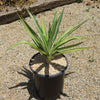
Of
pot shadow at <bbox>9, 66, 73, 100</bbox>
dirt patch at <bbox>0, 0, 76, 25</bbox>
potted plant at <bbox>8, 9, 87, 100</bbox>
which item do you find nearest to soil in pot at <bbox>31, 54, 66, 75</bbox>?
potted plant at <bbox>8, 9, 87, 100</bbox>

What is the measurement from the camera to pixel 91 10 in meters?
4.78

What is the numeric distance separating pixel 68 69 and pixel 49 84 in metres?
0.87

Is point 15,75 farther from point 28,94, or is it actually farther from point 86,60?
point 86,60

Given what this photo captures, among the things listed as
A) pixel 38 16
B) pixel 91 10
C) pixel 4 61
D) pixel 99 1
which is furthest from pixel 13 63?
pixel 99 1

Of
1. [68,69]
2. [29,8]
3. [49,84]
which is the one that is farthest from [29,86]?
[29,8]

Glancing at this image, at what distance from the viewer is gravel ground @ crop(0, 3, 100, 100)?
2643 millimetres

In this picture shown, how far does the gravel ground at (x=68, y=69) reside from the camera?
2.64 meters

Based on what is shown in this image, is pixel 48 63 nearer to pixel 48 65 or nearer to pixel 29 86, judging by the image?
pixel 48 65

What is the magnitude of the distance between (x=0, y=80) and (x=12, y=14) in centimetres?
196

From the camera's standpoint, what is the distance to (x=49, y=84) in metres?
2.26

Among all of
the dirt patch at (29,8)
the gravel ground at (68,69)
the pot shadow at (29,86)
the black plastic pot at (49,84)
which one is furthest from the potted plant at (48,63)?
the dirt patch at (29,8)

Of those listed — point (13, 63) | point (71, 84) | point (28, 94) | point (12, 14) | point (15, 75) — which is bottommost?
point (71, 84)

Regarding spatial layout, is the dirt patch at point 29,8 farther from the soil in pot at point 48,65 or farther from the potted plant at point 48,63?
the soil in pot at point 48,65

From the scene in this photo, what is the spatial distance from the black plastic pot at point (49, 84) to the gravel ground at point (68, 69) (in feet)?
0.71
